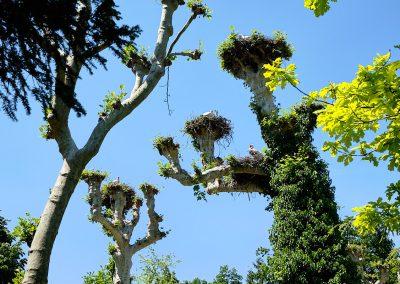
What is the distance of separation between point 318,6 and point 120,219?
12380 millimetres

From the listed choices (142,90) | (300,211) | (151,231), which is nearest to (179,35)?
(142,90)

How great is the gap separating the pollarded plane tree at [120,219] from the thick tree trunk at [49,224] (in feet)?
36.4

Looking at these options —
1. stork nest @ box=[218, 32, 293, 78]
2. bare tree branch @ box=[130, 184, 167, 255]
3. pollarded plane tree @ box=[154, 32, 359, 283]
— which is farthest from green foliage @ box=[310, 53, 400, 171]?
bare tree branch @ box=[130, 184, 167, 255]

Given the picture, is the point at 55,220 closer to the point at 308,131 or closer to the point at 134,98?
the point at 134,98

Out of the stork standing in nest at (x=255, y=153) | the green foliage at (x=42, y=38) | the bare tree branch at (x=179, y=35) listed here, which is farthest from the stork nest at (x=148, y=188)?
the green foliage at (x=42, y=38)

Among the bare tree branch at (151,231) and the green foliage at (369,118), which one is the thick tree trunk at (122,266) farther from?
the green foliage at (369,118)

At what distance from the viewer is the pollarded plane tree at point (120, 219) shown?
1620 centimetres

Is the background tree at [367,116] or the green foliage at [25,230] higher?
the green foliage at [25,230]

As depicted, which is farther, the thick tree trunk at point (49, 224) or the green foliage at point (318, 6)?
the green foliage at point (318, 6)

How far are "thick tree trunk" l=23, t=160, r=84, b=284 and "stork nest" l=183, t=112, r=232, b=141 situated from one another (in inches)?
402

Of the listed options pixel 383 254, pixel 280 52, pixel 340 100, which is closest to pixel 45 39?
pixel 340 100

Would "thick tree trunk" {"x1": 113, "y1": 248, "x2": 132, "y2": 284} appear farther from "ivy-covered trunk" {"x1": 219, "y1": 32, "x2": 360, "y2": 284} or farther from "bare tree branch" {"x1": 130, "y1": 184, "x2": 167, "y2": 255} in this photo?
"ivy-covered trunk" {"x1": 219, "y1": 32, "x2": 360, "y2": 284}

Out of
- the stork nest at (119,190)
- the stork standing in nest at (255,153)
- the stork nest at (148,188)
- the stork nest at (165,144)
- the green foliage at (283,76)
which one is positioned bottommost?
the green foliage at (283,76)

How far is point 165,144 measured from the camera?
15148 mm
